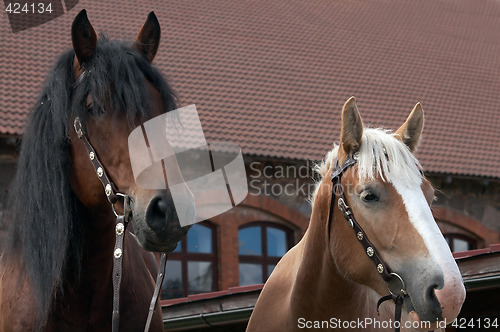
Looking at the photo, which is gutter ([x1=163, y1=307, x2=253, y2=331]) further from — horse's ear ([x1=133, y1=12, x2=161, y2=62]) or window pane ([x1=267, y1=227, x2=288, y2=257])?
window pane ([x1=267, y1=227, x2=288, y2=257])

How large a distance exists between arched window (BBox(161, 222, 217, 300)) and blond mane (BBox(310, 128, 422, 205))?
12022 mm

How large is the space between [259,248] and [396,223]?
13478mm

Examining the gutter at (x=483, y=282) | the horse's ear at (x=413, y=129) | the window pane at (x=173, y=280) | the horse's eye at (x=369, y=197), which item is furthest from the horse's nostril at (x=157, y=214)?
the window pane at (x=173, y=280)

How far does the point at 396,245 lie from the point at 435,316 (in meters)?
0.39

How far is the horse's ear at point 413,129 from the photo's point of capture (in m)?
4.22

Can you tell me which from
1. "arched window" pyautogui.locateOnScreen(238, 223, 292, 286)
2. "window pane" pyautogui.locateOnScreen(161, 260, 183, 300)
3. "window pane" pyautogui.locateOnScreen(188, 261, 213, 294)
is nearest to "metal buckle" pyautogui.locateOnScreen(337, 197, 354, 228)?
"window pane" pyautogui.locateOnScreen(161, 260, 183, 300)

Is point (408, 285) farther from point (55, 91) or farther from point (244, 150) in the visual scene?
point (244, 150)

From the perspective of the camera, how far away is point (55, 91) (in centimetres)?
374

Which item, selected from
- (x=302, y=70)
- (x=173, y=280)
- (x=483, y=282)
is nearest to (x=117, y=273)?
(x=483, y=282)

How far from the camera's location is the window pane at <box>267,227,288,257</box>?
56.1 feet

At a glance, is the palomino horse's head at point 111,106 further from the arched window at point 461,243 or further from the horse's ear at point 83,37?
the arched window at point 461,243

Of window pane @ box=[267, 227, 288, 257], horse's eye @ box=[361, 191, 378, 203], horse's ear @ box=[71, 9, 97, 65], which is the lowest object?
window pane @ box=[267, 227, 288, 257]

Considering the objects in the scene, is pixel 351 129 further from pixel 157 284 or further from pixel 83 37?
pixel 83 37

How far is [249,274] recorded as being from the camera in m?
16.9
